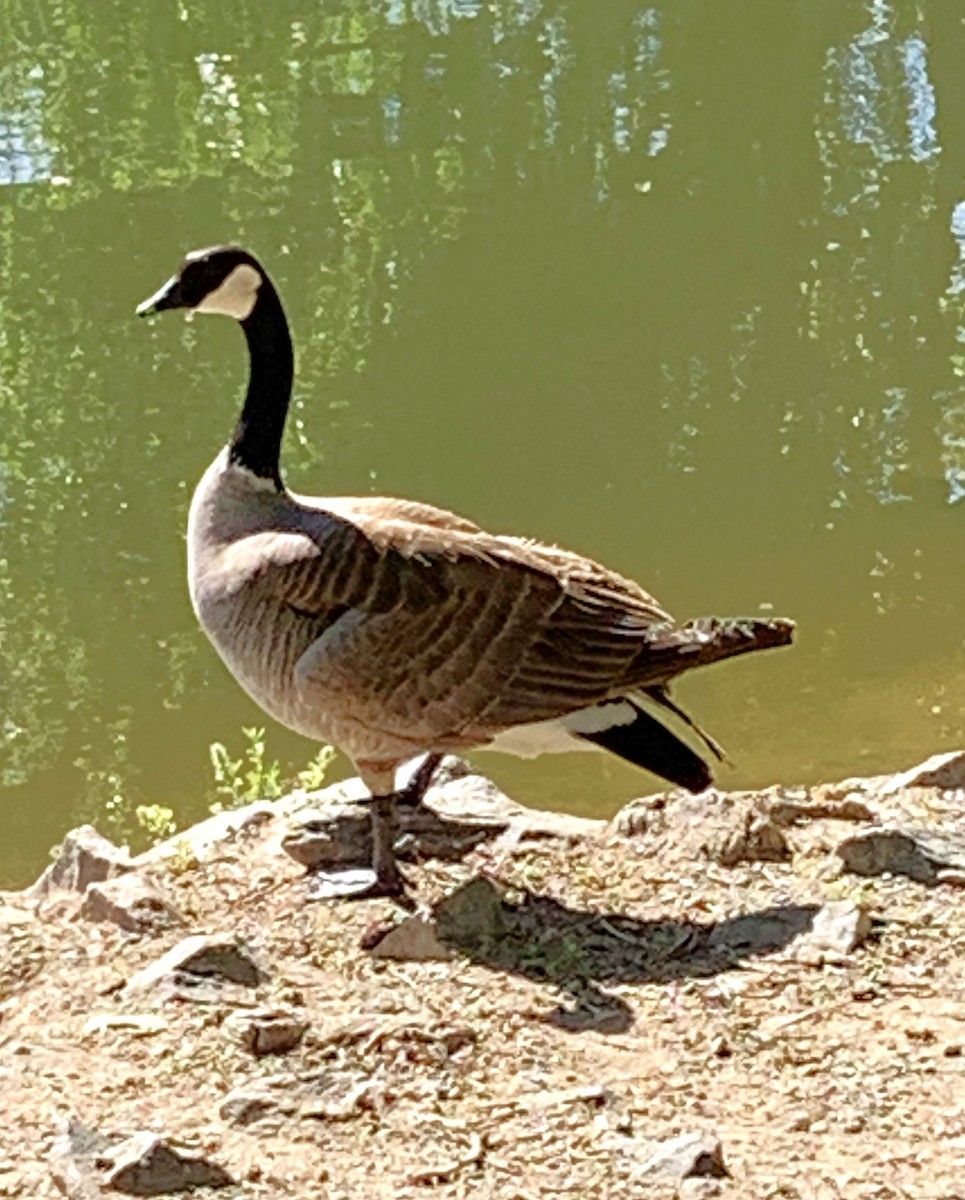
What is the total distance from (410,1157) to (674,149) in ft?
42.2

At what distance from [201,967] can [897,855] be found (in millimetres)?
1669

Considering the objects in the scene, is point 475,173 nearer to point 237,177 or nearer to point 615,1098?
point 237,177

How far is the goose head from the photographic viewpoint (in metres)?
5.50

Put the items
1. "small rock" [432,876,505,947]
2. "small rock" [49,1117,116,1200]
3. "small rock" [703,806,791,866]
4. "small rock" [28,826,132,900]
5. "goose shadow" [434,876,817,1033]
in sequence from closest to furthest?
"small rock" [49,1117,116,1200]
"goose shadow" [434,876,817,1033]
"small rock" [432,876,505,947]
"small rock" [703,806,791,866]
"small rock" [28,826,132,900]

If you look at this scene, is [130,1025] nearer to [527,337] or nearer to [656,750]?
[656,750]

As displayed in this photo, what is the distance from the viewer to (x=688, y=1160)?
3.59 metres

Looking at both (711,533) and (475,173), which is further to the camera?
(475,173)

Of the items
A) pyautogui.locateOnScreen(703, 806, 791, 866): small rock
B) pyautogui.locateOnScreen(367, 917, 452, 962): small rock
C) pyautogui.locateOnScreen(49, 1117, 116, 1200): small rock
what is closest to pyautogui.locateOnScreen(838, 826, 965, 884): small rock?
pyautogui.locateOnScreen(703, 806, 791, 866): small rock

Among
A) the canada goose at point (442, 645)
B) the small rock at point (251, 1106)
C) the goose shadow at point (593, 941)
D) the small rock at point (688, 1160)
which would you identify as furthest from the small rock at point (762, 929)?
the small rock at point (251, 1106)

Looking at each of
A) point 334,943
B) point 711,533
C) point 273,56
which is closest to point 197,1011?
point 334,943

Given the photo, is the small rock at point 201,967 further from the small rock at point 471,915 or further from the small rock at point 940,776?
the small rock at point 940,776

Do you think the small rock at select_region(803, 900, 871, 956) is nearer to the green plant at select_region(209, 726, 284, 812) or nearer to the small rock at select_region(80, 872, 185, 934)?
the small rock at select_region(80, 872, 185, 934)

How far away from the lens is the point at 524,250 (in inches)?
543

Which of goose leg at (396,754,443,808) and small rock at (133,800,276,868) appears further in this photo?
goose leg at (396,754,443,808)
